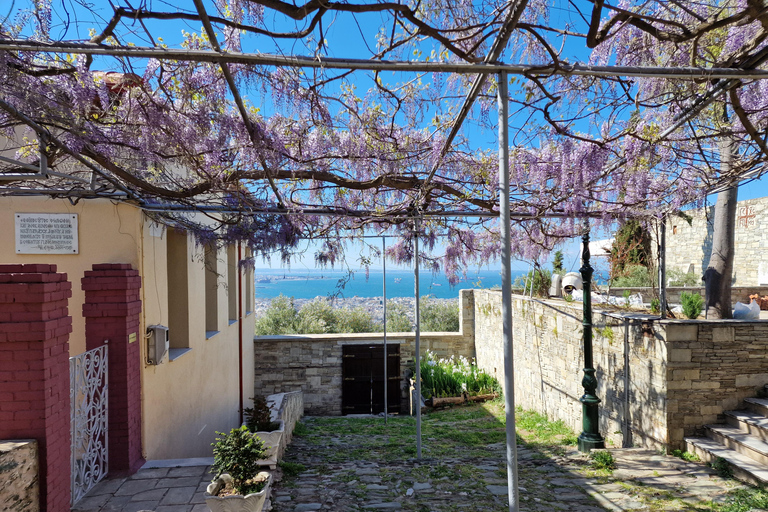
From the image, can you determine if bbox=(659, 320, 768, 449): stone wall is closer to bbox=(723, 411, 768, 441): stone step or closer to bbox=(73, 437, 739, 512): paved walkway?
bbox=(723, 411, 768, 441): stone step

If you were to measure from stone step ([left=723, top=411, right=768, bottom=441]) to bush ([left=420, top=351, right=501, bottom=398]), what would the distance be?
16.1ft

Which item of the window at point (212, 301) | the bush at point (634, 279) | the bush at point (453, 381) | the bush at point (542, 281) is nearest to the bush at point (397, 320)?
the bush at point (453, 381)

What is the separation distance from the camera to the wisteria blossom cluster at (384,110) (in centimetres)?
214

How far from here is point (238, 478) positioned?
301 cm

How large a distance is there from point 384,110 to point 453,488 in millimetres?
3064

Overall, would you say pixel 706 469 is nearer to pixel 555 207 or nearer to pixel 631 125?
pixel 555 207

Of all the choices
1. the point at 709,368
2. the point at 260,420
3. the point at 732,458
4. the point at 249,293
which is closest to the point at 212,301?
the point at 260,420

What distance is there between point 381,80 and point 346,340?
7.61m

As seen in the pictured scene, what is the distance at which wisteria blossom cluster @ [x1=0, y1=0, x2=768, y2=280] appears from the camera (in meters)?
2.14

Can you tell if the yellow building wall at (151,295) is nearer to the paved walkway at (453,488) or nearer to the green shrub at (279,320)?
the paved walkway at (453,488)

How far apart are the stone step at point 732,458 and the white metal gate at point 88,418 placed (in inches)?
186

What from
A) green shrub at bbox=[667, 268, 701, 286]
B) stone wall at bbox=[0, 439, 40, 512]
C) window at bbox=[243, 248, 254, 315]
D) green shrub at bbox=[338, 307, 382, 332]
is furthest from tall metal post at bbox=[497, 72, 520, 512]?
green shrub at bbox=[338, 307, 382, 332]

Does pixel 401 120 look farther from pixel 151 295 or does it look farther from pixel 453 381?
pixel 453 381

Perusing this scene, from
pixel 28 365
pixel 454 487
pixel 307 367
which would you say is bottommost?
pixel 307 367
